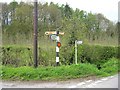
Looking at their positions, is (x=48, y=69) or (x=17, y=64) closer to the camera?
(x=48, y=69)

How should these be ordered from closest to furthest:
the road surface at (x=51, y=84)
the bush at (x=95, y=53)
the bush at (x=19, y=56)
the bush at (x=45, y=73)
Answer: the road surface at (x=51, y=84)
the bush at (x=45, y=73)
the bush at (x=19, y=56)
the bush at (x=95, y=53)

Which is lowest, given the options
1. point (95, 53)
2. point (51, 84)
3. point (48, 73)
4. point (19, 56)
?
point (51, 84)

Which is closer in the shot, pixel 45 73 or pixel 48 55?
pixel 45 73

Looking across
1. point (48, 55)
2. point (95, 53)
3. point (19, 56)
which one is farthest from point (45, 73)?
point (95, 53)

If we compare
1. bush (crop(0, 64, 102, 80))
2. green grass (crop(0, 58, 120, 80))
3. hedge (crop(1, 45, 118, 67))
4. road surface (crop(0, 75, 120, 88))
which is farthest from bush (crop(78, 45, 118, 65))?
road surface (crop(0, 75, 120, 88))

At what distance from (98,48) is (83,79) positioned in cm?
905

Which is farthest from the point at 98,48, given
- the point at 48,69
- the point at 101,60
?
the point at 48,69

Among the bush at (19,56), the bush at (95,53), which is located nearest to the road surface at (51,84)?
the bush at (19,56)

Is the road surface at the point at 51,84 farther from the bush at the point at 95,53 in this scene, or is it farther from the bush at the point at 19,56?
the bush at the point at 95,53

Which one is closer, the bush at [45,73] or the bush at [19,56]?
the bush at [45,73]

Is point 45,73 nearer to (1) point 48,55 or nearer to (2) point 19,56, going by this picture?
(2) point 19,56

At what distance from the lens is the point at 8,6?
175 feet

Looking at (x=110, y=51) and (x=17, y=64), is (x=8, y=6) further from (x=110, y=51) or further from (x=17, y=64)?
(x=17, y=64)

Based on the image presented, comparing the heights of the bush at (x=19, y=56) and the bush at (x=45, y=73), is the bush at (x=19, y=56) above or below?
above
